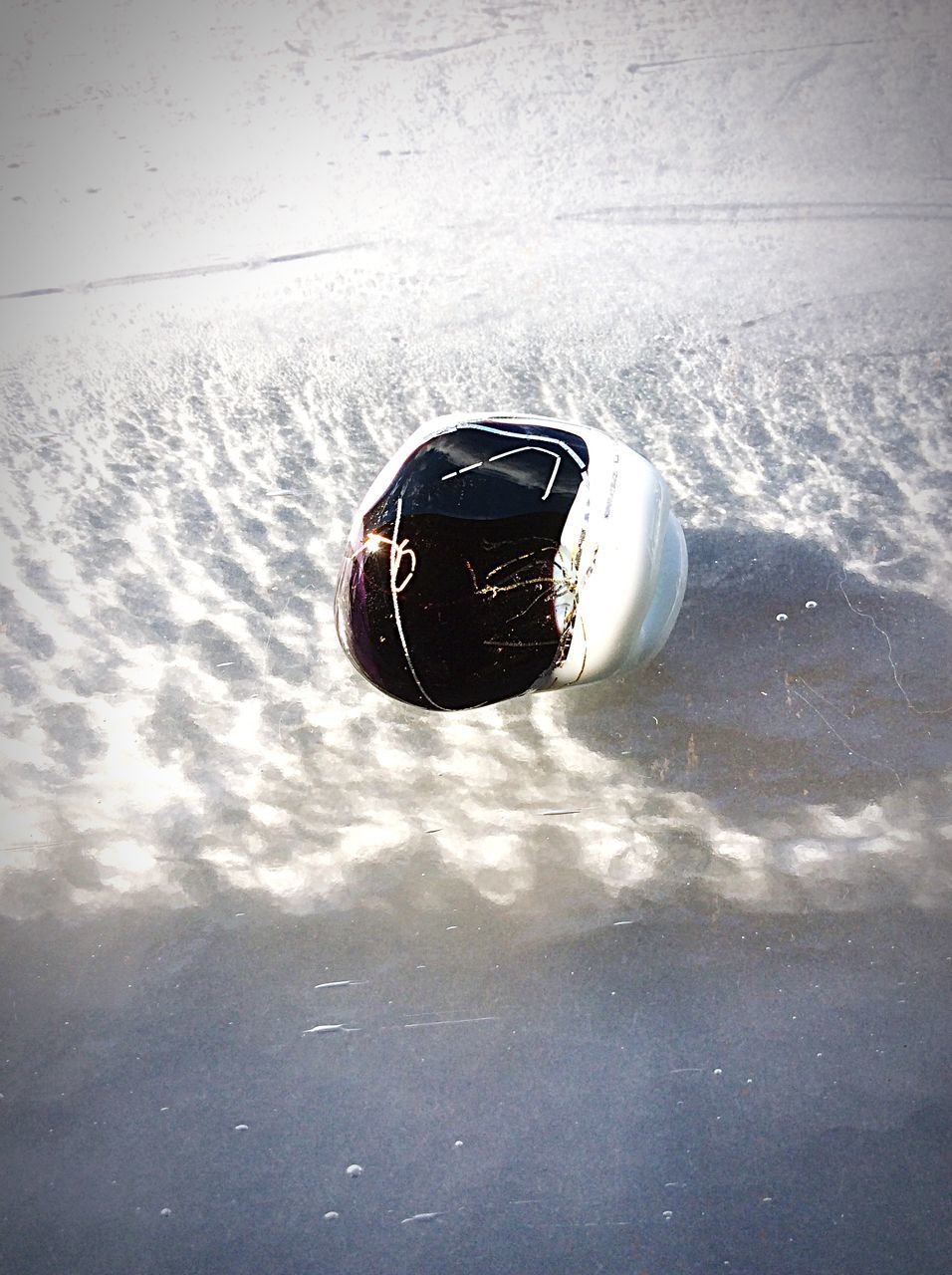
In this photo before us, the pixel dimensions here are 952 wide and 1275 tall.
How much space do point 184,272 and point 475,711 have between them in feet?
3.29

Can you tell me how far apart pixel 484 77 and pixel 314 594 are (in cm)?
104

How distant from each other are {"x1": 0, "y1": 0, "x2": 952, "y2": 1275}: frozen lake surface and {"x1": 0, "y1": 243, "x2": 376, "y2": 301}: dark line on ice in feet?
0.03

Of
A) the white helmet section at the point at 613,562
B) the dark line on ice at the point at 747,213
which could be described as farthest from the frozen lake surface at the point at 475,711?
the white helmet section at the point at 613,562

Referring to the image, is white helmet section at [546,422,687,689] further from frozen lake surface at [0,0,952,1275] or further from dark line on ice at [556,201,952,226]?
dark line on ice at [556,201,952,226]

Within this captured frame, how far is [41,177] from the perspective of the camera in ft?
6.44

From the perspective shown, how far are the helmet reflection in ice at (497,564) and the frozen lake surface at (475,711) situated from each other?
0.28 meters

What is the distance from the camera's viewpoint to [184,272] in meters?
1.92

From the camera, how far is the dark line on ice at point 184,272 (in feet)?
6.25

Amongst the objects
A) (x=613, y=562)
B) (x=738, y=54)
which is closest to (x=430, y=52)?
(x=738, y=54)

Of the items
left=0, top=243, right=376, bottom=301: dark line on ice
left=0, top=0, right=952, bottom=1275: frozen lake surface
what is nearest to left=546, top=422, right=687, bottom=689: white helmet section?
left=0, top=0, right=952, bottom=1275: frozen lake surface

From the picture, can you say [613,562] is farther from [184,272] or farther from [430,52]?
[430,52]

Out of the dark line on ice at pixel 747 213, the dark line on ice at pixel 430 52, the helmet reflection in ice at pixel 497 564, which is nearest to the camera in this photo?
the helmet reflection in ice at pixel 497 564

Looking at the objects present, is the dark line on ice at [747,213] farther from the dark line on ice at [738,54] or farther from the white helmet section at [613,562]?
the white helmet section at [613,562]

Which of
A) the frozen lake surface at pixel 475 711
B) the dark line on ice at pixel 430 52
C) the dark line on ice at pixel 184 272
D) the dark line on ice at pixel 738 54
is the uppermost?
the dark line on ice at pixel 430 52
